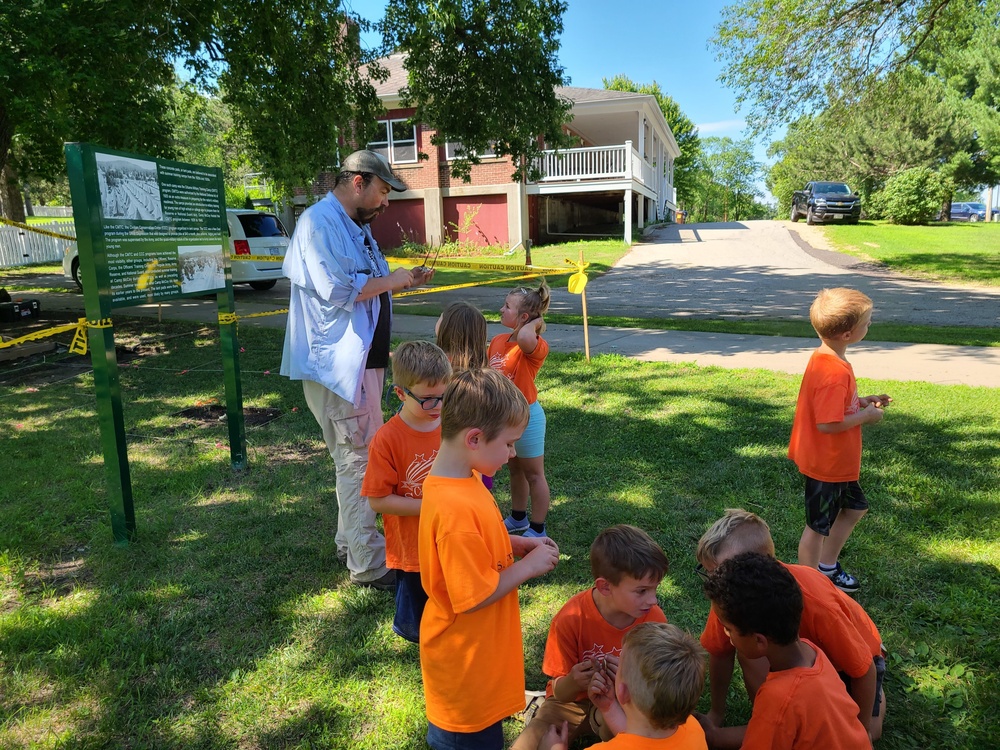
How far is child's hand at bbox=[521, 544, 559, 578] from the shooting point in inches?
71.4

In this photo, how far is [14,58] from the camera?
6.58 m

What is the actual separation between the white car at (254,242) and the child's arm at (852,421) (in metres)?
12.6

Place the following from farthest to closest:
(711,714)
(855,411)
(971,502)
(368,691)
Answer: (971,502) → (855,411) → (368,691) → (711,714)

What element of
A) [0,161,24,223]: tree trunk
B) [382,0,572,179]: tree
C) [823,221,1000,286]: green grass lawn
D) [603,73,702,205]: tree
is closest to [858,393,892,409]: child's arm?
[382,0,572,179]: tree

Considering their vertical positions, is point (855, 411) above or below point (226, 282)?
below

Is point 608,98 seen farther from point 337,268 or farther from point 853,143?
point 337,268

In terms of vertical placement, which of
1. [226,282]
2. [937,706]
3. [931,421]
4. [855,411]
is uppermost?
[226,282]

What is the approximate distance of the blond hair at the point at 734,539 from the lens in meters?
2.13

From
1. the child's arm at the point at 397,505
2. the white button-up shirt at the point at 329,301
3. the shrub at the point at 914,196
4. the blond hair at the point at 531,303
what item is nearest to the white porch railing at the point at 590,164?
the shrub at the point at 914,196

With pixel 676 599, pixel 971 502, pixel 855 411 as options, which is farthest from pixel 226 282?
pixel 971 502

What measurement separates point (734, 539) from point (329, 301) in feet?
6.57

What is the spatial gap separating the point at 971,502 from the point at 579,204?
1258 inches

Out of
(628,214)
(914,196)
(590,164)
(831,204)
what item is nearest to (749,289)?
(628,214)

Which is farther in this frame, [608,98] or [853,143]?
[853,143]
